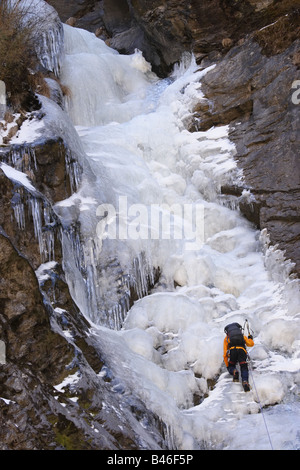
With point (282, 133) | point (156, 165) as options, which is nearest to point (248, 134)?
point (282, 133)

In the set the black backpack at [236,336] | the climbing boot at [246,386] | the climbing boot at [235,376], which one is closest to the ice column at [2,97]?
the black backpack at [236,336]

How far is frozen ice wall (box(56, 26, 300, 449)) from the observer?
21.3 feet

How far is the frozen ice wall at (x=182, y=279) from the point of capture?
6.49 metres

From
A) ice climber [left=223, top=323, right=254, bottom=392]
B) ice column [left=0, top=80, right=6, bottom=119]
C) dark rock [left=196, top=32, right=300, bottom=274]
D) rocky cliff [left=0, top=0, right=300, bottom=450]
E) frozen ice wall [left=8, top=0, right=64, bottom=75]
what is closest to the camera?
rocky cliff [left=0, top=0, right=300, bottom=450]

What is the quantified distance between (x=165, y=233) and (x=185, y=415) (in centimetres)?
384

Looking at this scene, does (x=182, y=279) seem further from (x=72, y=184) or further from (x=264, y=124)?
(x=264, y=124)

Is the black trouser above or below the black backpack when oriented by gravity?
below

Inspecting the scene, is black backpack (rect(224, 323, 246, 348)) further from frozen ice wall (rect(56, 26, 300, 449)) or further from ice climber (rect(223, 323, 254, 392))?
frozen ice wall (rect(56, 26, 300, 449))

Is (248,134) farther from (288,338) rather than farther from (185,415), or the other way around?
(185,415)

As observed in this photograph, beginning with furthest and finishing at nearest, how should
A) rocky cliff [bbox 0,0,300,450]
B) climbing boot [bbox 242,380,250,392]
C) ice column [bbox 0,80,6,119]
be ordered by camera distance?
1. ice column [bbox 0,80,6,119]
2. climbing boot [bbox 242,380,250,392]
3. rocky cliff [bbox 0,0,300,450]

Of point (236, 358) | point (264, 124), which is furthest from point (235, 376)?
point (264, 124)

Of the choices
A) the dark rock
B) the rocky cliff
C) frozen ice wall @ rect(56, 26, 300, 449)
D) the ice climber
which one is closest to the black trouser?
the ice climber

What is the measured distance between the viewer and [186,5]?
552 inches

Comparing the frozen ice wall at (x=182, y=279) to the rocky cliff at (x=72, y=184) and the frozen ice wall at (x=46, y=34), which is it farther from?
the frozen ice wall at (x=46, y=34)
